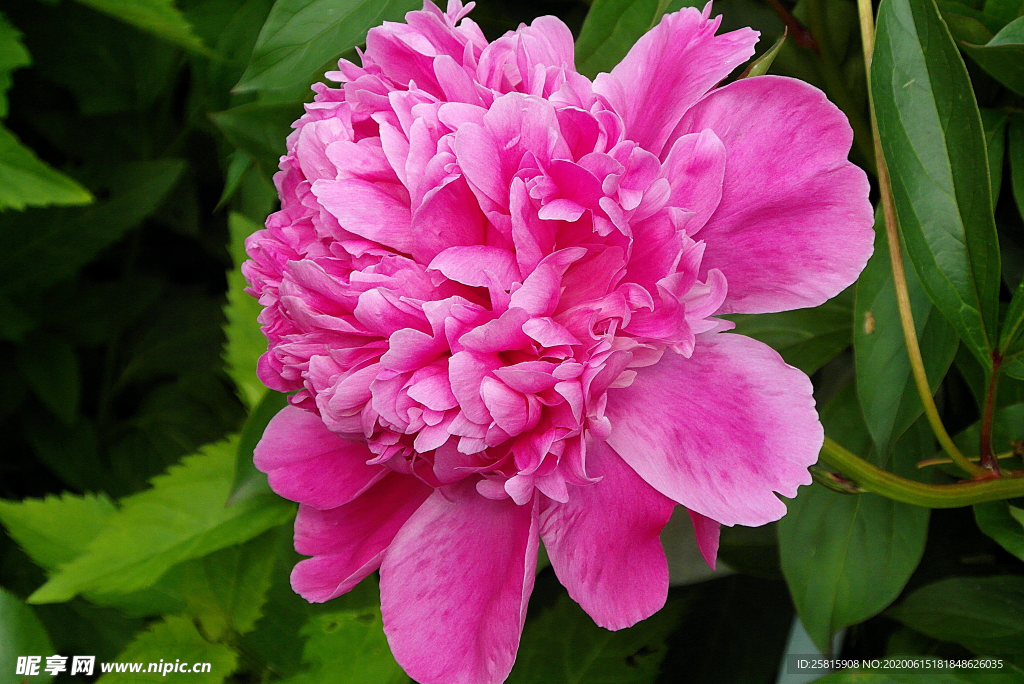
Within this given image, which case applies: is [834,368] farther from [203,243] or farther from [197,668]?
[203,243]

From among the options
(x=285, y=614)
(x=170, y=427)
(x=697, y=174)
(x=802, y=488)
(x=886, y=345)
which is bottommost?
(x=170, y=427)

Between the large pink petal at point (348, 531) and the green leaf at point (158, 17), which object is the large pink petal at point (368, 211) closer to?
the large pink petal at point (348, 531)

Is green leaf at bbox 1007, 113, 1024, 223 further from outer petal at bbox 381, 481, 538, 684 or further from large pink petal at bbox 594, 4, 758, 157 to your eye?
outer petal at bbox 381, 481, 538, 684

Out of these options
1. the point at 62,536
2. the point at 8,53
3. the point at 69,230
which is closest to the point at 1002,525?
the point at 62,536

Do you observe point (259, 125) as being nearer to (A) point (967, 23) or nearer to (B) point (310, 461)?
(B) point (310, 461)

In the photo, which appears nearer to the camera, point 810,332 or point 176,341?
point 810,332

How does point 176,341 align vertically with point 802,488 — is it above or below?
below
